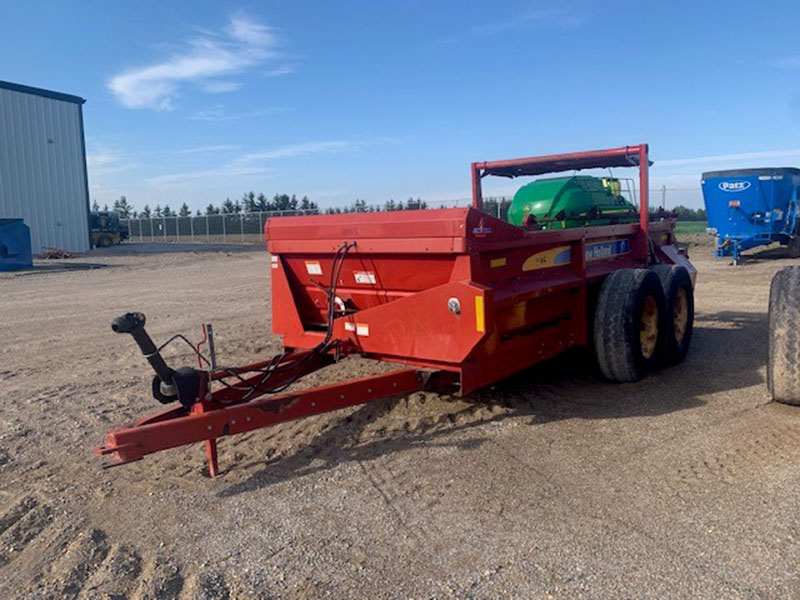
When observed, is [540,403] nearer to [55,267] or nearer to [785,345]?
[785,345]

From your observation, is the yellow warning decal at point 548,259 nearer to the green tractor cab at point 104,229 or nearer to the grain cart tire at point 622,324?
the grain cart tire at point 622,324

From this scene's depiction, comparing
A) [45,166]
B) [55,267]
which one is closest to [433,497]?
[55,267]

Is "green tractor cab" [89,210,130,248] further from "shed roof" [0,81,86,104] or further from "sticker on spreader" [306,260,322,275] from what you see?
"sticker on spreader" [306,260,322,275]

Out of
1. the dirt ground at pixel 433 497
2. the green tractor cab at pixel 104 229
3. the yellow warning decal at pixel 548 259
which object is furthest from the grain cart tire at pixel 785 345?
the green tractor cab at pixel 104 229

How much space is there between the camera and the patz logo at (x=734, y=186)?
18688mm

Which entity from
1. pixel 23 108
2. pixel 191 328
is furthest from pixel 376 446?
pixel 23 108

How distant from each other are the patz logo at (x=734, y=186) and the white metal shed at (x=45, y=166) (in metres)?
26.0

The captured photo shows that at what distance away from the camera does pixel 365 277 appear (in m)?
5.41

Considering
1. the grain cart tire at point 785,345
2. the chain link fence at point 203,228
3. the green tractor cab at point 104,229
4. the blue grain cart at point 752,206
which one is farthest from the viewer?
the chain link fence at point 203,228

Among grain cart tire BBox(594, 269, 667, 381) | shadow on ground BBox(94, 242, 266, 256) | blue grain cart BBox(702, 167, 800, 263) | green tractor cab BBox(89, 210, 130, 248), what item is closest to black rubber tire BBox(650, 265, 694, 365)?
grain cart tire BBox(594, 269, 667, 381)

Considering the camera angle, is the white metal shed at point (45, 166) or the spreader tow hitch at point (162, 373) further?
the white metal shed at point (45, 166)

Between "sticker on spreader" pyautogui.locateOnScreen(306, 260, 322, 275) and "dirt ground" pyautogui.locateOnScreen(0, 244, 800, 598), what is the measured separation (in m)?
1.17

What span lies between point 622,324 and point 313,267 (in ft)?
8.58

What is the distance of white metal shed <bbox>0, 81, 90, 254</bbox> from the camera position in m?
28.6
